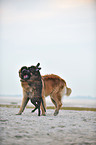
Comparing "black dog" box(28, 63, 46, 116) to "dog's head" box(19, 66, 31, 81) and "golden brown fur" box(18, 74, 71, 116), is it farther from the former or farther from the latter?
"golden brown fur" box(18, 74, 71, 116)

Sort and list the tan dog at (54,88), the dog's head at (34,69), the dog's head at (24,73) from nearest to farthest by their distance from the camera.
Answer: the dog's head at (24,73) → the dog's head at (34,69) → the tan dog at (54,88)

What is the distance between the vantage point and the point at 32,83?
1006 centimetres

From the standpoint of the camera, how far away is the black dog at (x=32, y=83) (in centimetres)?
994

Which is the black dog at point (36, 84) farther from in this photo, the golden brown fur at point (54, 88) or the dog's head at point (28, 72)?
the golden brown fur at point (54, 88)

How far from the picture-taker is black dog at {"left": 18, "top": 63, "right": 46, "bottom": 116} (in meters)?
9.94

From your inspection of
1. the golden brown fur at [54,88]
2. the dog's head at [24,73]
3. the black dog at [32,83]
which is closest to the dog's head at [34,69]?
the black dog at [32,83]

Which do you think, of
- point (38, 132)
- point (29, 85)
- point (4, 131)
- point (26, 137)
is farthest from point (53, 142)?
point (29, 85)

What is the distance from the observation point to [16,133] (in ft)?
21.1

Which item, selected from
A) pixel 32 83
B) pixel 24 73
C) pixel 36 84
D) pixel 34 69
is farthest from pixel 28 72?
pixel 36 84

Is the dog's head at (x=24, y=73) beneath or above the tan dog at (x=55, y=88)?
above

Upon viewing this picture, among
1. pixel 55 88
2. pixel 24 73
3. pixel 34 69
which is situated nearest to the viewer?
pixel 24 73

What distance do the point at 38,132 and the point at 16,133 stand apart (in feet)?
2.00

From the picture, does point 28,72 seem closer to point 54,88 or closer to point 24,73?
point 24,73

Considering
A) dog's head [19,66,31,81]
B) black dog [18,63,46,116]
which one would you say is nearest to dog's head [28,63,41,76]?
black dog [18,63,46,116]
